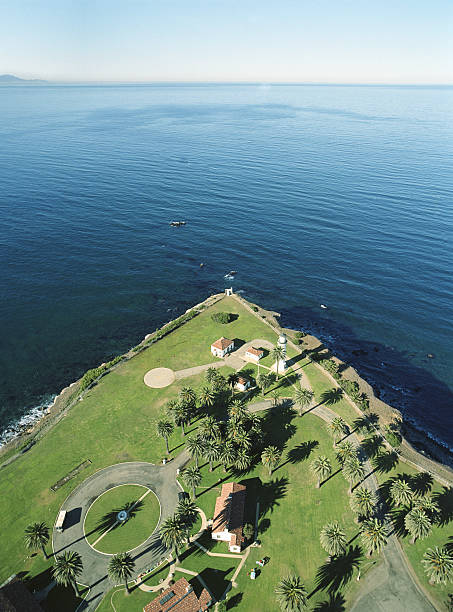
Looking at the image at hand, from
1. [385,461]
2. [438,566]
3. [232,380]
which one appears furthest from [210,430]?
[438,566]

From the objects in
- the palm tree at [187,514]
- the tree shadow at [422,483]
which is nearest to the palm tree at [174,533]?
the palm tree at [187,514]

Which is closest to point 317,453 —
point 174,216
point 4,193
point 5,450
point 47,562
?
point 47,562

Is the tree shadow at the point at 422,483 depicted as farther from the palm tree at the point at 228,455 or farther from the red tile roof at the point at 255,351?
the red tile roof at the point at 255,351

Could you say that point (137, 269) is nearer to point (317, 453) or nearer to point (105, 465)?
point (105, 465)

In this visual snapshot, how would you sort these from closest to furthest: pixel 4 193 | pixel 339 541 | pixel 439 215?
pixel 339 541 → pixel 439 215 → pixel 4 193

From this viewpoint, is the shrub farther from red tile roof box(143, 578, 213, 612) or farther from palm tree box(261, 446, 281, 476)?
red tile roof box(143, 578, 213, 612)

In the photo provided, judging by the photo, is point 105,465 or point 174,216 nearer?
point 105,465
